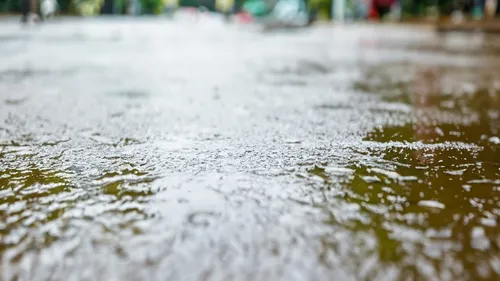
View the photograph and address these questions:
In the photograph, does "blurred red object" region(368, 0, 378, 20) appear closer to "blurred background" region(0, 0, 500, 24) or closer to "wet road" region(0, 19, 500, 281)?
"blurred background" region(0, 0, 500, 24)

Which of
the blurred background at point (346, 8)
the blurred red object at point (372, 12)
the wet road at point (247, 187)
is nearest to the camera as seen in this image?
the wet road at point (247, 187)

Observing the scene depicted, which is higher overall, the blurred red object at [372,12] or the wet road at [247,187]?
the blurred red object at [372,12]

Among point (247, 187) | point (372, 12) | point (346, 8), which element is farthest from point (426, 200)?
point (372, 12)

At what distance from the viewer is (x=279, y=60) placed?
16.5 ft

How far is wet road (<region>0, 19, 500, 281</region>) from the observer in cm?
82

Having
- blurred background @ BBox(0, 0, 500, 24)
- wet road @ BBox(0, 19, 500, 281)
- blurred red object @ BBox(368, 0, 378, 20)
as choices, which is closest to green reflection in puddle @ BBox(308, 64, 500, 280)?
wet road @ BBox(0, 19, 500, 281)

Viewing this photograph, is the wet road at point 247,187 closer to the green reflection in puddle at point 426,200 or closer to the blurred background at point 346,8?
the green reflection in puddle at point 426,200

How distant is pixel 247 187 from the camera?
117 centimetres

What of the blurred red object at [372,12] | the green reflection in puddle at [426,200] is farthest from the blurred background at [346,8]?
the green reflection in puddle at [426,200]

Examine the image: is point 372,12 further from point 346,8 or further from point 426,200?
point 426,200

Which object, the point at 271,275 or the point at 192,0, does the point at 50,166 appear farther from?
the point at 192,0

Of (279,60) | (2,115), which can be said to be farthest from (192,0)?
(2,115)

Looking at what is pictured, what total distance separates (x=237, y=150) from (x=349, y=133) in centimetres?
45

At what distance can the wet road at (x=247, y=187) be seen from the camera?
32.4 inches
